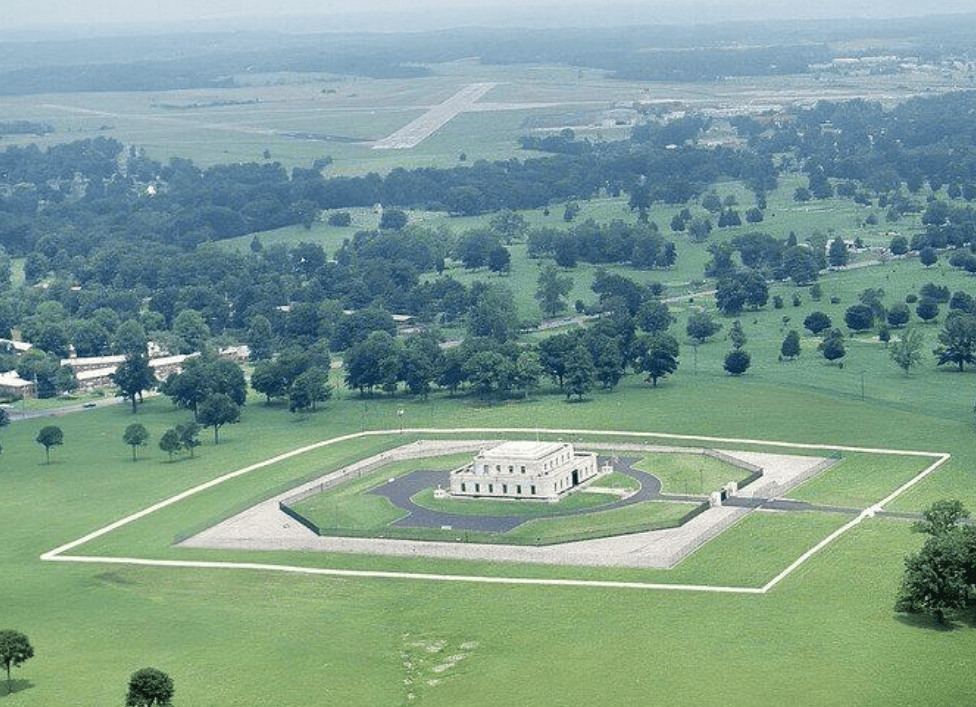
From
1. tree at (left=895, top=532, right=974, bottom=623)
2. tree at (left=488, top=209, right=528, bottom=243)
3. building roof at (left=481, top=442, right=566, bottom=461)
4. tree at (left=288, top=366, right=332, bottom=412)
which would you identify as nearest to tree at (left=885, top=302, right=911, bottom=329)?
tree at (left=288, top=366, right=332, bottom=412)

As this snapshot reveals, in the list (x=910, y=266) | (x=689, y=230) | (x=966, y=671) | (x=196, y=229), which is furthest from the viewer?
(x=196, y=229)

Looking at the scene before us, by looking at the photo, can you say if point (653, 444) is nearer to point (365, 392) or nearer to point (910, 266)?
point (365, 392)

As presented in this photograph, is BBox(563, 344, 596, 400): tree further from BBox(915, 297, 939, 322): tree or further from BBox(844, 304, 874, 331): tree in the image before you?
BBox(915, 297, 939, 322): tree

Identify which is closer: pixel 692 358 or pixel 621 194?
pixel 692 358

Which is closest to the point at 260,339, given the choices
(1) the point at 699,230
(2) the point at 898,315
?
(2) the point at 898,315

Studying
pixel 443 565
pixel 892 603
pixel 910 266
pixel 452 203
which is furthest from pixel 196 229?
pixel 892 603

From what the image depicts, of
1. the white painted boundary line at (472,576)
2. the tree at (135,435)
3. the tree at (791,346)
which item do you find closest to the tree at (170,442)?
the tree at (135,435)
